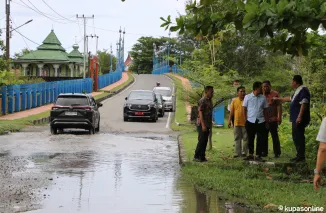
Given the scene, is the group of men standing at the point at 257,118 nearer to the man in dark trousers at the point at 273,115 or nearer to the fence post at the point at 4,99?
the man in dark trousers at the point at 273,115

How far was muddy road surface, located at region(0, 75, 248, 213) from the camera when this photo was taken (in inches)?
336

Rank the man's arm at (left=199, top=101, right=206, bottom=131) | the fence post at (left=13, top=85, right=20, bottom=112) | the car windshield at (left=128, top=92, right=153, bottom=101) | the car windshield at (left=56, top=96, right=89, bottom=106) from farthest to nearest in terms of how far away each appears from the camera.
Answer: the fence post at (left=13, top=85, right=20, bottom=112) → the car windshield at (left=128, top=92, right=153, bottom=101) → the car windshield at (left=56, top=96, right=89, bottom=106) → the man's arm at (left=199, top=101, right=206, bottom=131)

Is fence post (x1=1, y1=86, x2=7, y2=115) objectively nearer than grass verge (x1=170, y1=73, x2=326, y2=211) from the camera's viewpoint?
No

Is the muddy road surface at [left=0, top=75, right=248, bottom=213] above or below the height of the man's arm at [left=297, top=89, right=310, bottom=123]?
below

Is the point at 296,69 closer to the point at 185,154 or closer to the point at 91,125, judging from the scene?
the point at 91,125

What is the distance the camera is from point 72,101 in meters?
22.1

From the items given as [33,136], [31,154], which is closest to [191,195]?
[31,154]

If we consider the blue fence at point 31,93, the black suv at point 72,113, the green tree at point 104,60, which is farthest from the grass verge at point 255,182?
the green tree at point 104,60

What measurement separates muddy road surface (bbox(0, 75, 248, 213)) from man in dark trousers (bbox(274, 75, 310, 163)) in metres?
2.48

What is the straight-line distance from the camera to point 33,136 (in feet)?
67.2

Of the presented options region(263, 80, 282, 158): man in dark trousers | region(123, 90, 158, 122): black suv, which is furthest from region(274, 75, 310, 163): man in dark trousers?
region(123, 90, 158, 122): black suv

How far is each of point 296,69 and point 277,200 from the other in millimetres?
30320

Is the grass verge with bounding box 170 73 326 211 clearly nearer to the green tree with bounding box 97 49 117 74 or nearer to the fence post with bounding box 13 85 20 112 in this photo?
the fence post with bounding box 13 85 20 112

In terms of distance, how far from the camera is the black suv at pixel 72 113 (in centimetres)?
2173
